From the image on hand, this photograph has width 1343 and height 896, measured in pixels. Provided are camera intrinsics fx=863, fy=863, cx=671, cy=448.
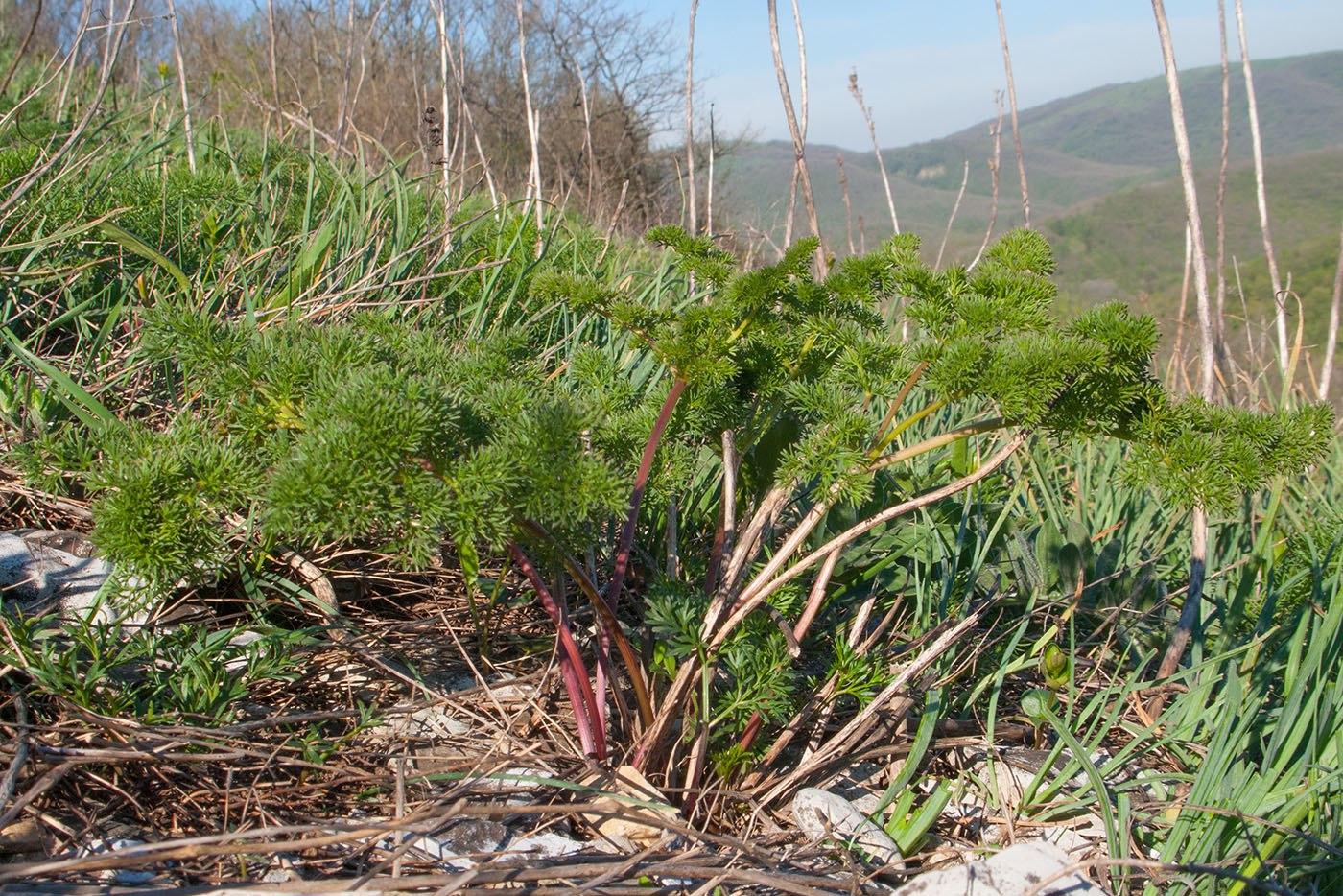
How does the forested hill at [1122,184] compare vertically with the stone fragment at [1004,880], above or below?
above

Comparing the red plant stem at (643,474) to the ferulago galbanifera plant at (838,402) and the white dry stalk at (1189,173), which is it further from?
the white dry stalk at (1189,173)

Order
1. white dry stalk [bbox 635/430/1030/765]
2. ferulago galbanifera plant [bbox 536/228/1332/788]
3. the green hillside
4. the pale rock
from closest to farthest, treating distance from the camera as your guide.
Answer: ferulago galbanifera plant [bbox 536/228/1332/788], white dry stalk [bbox 635/430/1030/765], the pale rock, the green hillside

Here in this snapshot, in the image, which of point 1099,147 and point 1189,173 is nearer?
point 1189,173

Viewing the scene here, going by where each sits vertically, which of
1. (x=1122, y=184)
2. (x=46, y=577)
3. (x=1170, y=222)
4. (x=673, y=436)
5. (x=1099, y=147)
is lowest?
(x=46, y=577)

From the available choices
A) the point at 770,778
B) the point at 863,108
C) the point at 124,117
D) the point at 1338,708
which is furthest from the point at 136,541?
the point at 863,108

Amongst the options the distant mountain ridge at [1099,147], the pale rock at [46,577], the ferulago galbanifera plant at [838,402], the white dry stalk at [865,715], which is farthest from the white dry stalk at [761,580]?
the distant mountain ridge at [1099,147]

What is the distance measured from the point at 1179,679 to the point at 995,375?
3.76ft

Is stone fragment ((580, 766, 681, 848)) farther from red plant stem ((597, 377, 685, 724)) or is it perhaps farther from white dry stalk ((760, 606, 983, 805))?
white dry stalk ((760, 606, 983, 805))

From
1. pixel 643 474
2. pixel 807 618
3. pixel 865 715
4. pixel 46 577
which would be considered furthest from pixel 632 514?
pixel 46 577

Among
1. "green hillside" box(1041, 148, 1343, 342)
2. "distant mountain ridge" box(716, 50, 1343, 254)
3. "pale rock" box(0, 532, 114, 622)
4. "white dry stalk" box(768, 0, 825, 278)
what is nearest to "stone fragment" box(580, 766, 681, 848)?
"pale rock" box(0, 532, 114, 622)

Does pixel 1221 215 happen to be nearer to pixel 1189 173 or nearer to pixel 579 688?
pixel 1189 173

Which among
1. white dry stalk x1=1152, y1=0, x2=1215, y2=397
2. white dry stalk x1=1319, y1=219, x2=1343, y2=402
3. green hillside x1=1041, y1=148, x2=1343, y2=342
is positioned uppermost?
green hillside x1=1041, y1=148, x2=1343, y2=342

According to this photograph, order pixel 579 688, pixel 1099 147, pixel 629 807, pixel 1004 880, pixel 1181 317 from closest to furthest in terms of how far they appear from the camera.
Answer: pixel 1004 880 → pixel 629 807 → pixel 579 688 → pixel 1181 317 → pixel 1099 147

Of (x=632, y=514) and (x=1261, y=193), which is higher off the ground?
(x=1261, y=193)
